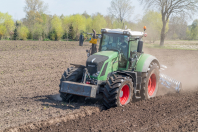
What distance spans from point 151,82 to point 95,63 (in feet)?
9.57

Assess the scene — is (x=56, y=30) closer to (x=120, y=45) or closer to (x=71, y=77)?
(x=120, y=45)

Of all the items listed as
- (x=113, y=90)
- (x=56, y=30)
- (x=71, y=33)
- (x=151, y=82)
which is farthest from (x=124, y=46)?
(x=71, y=33)

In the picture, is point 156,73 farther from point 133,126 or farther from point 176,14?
point 176,14

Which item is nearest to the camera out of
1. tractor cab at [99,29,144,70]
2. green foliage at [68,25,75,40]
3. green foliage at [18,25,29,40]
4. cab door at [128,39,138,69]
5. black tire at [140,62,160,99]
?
tractor cab at [99,29,144,70]

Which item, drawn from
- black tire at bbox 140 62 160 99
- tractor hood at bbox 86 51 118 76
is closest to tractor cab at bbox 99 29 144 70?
tractor hood at bbox 86 51 118 76

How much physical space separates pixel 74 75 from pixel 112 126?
2.17 metres

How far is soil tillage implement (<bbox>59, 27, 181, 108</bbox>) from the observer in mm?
5832

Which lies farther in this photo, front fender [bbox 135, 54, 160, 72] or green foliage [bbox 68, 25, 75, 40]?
green foliage [bbox 68, 25, 75, 40]

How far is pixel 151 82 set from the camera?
8.02 m

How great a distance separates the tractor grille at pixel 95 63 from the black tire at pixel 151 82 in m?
1.70

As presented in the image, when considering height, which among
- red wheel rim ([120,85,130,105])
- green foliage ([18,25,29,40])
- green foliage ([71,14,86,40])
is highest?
green foliage ([71,14,86,40])

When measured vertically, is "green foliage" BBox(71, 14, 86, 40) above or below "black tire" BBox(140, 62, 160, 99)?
above

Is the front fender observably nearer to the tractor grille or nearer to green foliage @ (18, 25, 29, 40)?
the tractor grille

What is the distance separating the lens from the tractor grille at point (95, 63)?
20.1 ft
